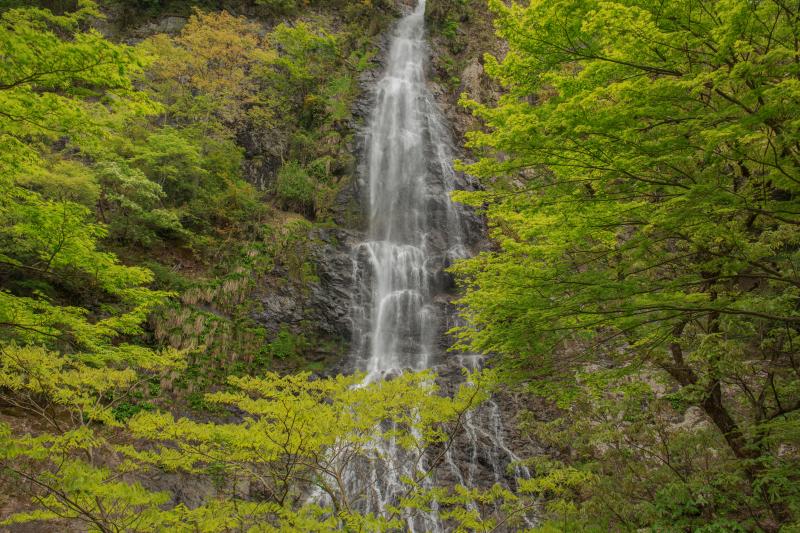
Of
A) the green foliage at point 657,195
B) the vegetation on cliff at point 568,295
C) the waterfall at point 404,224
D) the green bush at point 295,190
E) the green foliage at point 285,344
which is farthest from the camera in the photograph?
the green bush at point 295,190

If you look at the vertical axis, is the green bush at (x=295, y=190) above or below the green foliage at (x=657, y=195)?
above

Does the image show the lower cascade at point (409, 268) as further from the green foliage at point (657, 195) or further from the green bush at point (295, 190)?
the green foliage at point (657, 195)

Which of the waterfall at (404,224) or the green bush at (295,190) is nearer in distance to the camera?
the waterfall at (404,224)

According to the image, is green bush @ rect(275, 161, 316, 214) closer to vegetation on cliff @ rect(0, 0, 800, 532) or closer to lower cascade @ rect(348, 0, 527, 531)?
lower cascade @ rect(348, 0, 527, 531)

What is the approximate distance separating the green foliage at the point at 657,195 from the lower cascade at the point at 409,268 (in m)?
5.82

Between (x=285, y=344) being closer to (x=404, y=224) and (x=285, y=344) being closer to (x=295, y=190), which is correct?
(x=295, y=190)

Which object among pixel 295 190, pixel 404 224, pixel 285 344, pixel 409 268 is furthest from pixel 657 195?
pixel 295 190

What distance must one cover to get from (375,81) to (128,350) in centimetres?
2170

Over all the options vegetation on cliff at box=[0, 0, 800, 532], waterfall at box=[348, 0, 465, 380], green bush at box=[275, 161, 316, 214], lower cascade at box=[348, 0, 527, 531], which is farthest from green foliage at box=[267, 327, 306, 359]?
green bush at box=[275, 161, 316, 214]

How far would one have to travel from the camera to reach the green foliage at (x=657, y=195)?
3508 mm

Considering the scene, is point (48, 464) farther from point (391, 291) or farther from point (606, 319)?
point (391, 291)

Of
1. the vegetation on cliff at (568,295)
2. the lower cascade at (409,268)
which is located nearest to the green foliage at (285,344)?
the lower cascade at (409,268)

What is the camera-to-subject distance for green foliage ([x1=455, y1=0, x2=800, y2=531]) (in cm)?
351

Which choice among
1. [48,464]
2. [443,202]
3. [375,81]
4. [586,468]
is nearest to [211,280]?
[48,464]
